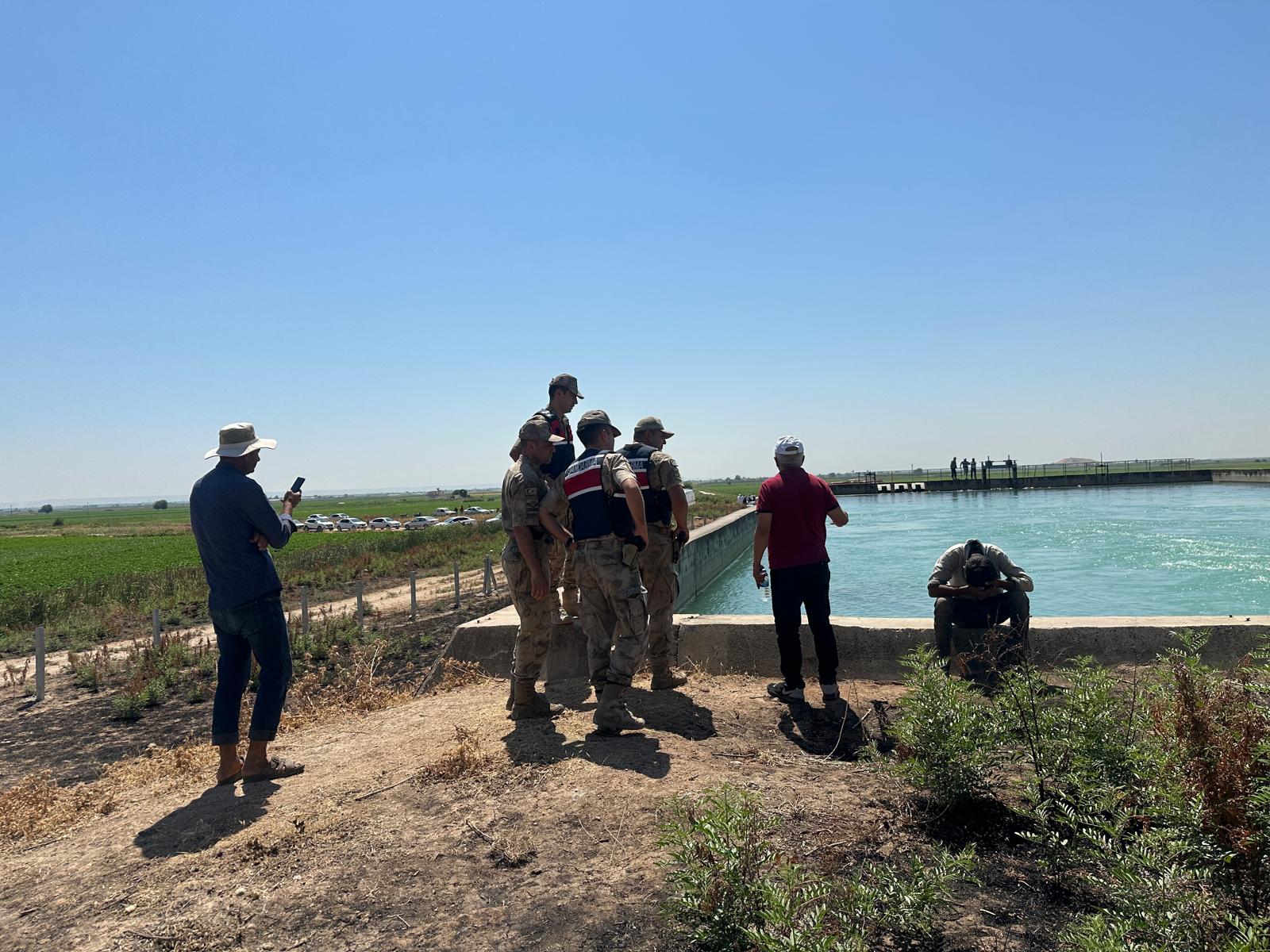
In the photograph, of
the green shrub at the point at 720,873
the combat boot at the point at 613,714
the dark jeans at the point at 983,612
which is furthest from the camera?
the dark jeans at the point at 983,612

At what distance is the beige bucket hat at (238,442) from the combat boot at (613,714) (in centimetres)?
246

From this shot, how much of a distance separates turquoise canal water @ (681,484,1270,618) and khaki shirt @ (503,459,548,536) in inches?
372

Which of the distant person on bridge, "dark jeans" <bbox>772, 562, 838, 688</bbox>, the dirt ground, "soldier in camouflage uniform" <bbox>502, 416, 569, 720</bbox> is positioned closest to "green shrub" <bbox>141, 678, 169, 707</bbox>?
the dirt ground

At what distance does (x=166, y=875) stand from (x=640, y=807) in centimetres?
195

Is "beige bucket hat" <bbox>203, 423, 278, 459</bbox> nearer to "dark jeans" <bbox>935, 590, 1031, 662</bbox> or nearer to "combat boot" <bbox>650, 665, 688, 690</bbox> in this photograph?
"combat boot" <bbox>650, 665, 688, 690</bbox>

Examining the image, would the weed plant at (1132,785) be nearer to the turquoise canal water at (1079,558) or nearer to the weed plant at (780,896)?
the weed plant at (780,896)

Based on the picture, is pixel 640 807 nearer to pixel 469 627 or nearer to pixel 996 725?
pixel 996 725

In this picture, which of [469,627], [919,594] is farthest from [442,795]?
[919,594]

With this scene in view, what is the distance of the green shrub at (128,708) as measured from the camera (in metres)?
8.02

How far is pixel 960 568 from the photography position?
17.3 feet

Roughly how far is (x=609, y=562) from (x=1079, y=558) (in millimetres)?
27301

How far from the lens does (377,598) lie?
1850cm

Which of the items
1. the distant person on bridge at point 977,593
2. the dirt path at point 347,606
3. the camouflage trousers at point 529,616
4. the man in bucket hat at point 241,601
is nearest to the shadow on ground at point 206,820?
the man in bucket hat at point 241,601

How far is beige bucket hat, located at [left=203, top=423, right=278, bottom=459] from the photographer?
14.3ft
